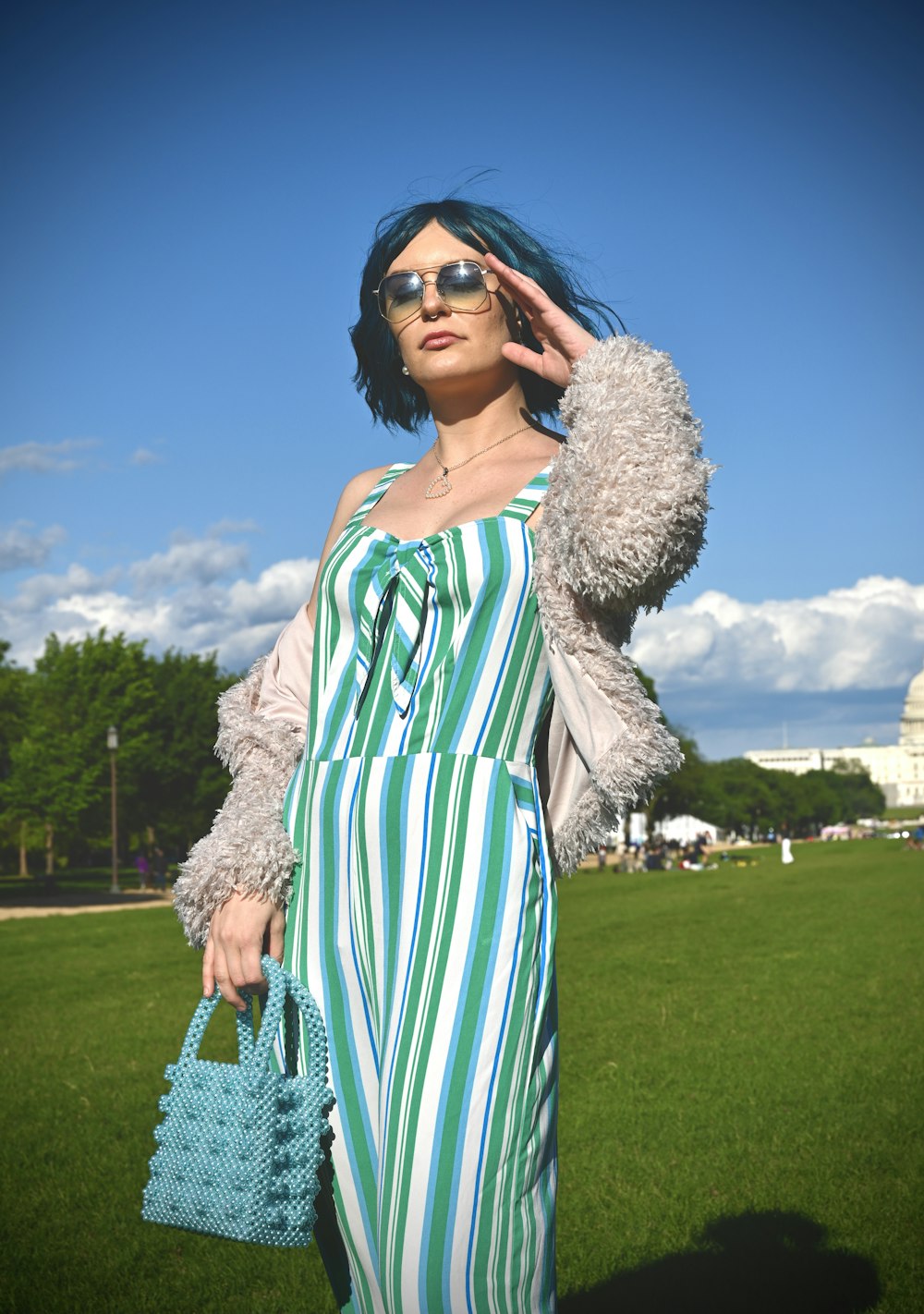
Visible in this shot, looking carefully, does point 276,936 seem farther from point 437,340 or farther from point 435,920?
point 437,340

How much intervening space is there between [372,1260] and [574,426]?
1710 millimetres

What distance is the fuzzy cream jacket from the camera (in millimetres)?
2654

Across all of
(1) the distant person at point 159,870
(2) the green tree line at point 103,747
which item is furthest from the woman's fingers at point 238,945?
(1) the distant person at point 159,870

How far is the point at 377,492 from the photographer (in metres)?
3.41

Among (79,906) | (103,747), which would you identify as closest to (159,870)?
(103,747)

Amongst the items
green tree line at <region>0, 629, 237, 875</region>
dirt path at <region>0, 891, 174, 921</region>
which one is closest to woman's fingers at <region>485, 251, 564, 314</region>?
dirt path at <region>0, 891, 174, 921</region>

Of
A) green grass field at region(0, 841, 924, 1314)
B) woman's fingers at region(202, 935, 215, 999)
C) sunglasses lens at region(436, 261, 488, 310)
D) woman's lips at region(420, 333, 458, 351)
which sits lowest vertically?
green grass field at region(0, 841, 924, 1314)

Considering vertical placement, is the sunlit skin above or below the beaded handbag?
above

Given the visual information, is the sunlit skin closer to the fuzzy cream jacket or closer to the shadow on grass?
the fuzzy cream jacket

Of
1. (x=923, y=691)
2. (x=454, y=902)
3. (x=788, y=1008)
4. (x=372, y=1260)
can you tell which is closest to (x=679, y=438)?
(x=454, y=902)

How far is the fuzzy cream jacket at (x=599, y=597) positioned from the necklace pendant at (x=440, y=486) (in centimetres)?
40

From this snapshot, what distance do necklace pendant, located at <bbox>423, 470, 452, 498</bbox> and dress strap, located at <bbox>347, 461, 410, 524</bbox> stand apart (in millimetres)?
207

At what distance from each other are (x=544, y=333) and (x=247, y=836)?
4.28 feet

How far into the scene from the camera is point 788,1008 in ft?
40.1
